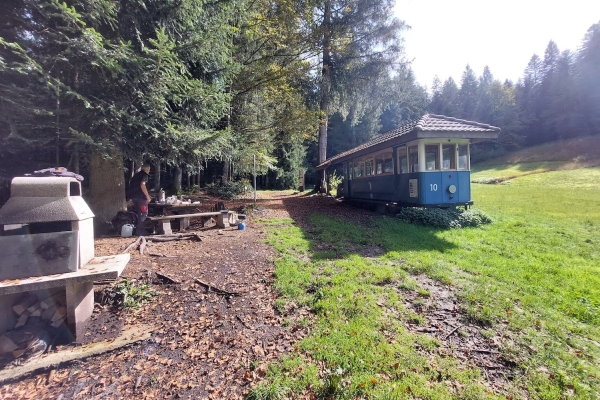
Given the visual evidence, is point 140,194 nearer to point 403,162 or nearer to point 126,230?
point 126,230

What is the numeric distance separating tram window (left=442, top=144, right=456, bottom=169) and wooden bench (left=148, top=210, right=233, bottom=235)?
687 centimetres

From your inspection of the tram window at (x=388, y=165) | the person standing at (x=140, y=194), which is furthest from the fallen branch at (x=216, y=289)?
the tram window at (x=388, y=165)

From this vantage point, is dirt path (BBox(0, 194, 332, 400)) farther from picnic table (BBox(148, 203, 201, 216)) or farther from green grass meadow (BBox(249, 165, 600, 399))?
picnic table (BBox(148, 203, 201, 216))

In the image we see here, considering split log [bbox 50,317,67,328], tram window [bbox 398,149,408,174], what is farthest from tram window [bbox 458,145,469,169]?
split log [bbox 50,317,67,328]

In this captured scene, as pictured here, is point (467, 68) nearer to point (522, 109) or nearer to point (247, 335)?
point (522, 109)

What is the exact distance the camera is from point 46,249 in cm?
273

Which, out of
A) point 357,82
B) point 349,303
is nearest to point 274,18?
point 357,82

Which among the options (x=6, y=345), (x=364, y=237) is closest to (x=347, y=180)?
(x=364, y=237)

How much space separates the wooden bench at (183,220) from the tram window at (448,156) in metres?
6.87

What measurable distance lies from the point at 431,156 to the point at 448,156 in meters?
0.58

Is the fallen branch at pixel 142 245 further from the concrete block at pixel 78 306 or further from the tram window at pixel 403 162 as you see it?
the tram window at pixel 403 162

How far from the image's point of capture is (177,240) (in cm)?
620

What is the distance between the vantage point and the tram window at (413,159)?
8.18 metres

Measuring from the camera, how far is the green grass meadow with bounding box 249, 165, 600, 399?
217 cm
